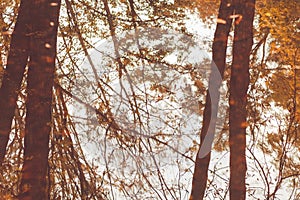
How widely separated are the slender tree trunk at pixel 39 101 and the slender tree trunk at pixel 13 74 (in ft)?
2.10

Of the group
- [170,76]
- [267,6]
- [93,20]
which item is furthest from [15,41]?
[267,6]

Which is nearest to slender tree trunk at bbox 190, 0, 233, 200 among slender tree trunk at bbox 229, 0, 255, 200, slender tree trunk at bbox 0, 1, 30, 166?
slender tree trunk at bbox 229, 0, 255, 200

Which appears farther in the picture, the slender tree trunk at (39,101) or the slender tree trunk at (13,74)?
the slender tree trunk at (13,74)

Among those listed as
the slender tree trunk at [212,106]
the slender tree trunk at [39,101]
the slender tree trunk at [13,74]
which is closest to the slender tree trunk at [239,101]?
the slender tree trunk at [212,106]

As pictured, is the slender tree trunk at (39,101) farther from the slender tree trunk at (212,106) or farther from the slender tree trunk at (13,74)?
the slender tree trunk at (212,106)

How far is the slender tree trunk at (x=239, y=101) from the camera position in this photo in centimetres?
398

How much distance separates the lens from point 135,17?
19.1 ft

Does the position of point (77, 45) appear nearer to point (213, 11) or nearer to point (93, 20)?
point (93, 20)

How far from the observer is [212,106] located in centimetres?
476

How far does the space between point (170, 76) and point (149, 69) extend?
0.35 m

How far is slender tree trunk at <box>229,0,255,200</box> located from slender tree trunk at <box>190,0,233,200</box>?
614 mm

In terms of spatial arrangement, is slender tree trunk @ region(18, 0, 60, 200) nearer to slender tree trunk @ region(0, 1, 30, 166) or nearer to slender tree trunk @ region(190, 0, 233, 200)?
slender tree trunk @ region(0, 1, 30, 166)

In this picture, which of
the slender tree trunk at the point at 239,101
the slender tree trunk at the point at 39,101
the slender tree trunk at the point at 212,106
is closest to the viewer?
the slender tree trunk at the point at 39,101

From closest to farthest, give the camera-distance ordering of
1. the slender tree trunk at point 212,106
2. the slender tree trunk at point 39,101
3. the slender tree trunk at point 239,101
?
the slender tree trunk at point 39,101 → the slender tree trunk at point 239,101 → the slender tree trunk at point 212,106
